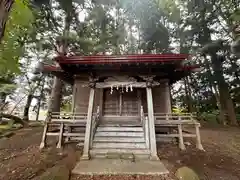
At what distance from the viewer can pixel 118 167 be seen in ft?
14.8

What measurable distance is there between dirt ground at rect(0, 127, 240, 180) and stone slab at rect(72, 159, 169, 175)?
0.64 feet

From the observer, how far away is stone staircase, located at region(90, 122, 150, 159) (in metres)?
5.49

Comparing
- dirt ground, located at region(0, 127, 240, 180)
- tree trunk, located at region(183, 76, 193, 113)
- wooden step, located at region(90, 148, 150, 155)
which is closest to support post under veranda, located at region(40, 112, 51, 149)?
dirt ground, located at region(0, 127, 240, 180)

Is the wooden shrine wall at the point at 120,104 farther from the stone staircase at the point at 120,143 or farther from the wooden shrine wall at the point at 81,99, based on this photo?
the stone staircase at the point at 120,143

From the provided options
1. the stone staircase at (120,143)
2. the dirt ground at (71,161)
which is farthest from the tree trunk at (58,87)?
the stone staircase at (120,143)

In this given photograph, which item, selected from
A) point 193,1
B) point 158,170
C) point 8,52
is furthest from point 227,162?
point 193,1

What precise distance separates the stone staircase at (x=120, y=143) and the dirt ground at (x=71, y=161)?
2.56ft

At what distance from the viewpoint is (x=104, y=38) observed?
13.4m

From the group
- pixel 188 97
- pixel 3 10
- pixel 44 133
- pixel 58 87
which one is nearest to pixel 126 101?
pixel 44 133

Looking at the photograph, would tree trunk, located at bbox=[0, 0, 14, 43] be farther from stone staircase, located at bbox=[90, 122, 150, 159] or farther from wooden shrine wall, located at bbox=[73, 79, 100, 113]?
wooden shrine wall, located at bbox=[73, 79, 100, 113]

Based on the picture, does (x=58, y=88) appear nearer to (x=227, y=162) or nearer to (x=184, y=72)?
(x=184, y=72)

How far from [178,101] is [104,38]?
42.1 ft

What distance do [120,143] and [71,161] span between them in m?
1.96

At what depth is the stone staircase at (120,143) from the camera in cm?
549
